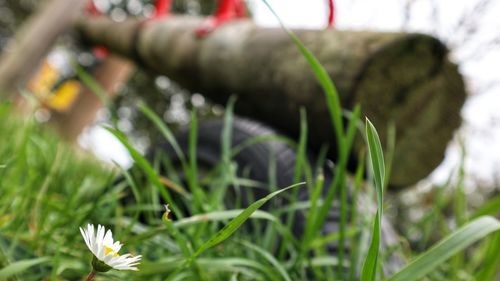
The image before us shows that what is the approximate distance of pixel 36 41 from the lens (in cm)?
359

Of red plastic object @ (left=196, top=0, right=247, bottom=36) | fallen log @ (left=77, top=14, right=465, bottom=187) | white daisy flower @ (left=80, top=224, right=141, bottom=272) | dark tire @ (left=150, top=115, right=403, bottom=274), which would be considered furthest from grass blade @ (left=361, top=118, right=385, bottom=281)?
red plastic object @ (left=196, top=0, right=247, bottom=36)

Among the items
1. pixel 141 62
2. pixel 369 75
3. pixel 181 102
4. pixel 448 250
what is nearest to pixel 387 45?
pixel 369 75

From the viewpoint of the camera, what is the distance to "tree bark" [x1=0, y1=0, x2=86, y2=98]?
3445mm

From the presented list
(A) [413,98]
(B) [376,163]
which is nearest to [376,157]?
(B) [376,163]

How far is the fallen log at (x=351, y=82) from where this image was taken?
1.14 m

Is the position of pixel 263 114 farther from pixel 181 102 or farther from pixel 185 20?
pixel 181 102

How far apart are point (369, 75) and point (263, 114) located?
13.9 inches

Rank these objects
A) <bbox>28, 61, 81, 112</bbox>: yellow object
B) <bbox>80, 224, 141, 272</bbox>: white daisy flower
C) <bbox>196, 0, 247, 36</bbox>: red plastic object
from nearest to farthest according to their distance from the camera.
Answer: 1. <bbox>80, 224, 141, 272</bbox>: white daisy flower
2. <bbox>196, 0, 247, 36</bbox>: red plastic object
3. <bbox>28, 61, 81, 112</bbox>: yellow object

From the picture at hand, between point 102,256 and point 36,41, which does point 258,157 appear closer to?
point 102,256

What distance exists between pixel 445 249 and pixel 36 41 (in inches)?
143

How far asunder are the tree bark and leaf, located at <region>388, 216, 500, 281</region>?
3.45m

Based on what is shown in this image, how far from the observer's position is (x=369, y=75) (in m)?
1.13

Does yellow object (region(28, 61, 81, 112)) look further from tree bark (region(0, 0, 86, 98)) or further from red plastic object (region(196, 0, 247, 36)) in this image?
red plastic object (region(196, 0, 247, 36))

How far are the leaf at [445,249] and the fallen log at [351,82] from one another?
29.9 inches
